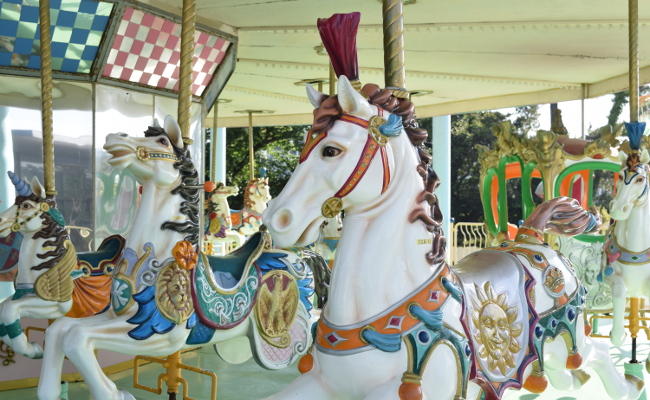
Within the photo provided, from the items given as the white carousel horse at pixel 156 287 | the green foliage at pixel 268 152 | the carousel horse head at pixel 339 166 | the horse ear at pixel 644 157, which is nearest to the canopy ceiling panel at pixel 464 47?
the horse ear at pixel 644 157

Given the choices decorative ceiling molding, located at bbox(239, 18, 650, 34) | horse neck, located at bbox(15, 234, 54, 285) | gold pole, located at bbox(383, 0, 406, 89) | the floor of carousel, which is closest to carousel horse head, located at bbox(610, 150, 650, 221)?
the floor of carousel

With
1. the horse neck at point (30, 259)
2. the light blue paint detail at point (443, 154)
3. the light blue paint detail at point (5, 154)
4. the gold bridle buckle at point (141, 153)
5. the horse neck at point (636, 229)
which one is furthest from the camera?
the light blue paint detail at point (443, 154)

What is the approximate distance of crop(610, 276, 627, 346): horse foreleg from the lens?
4664 millimetres

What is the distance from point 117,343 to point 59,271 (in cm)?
119

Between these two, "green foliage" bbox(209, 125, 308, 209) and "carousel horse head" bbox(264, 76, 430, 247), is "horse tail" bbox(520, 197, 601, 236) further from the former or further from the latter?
"green foliage" bbox(209, 125, 308, 209)

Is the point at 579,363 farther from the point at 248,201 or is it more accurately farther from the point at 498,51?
the point at 248,201

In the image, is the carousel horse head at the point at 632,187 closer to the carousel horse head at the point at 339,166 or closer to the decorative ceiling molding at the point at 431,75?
the carousel horse head at the point at 339,166

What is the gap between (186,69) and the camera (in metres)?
3.03

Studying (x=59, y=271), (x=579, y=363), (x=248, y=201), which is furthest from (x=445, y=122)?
(x=579, y=363)

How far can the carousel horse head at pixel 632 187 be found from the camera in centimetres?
440

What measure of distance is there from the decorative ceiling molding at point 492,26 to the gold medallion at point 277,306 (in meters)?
2.80

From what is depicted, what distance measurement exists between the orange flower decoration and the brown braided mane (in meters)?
1.51

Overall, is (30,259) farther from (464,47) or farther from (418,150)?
(464,47)

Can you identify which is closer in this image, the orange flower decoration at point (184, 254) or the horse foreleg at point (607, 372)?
the horse foreleg at point (607, 372)
